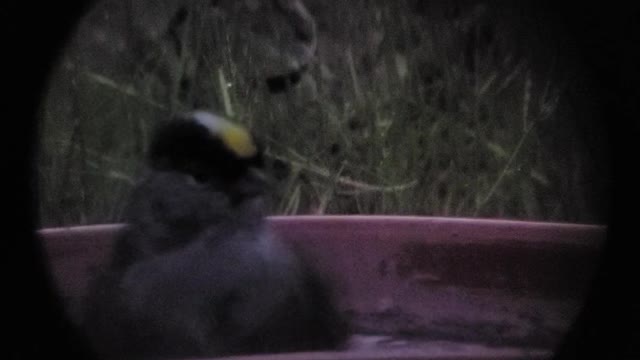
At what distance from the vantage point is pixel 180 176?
3.75 feet

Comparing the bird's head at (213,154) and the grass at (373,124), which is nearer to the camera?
the bird's head at (213,154)

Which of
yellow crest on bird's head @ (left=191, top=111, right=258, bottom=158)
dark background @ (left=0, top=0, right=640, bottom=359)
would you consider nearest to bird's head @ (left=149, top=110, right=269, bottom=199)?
yellow crest on bird's head @ (left=191, top=111, right=258, bottom=158)

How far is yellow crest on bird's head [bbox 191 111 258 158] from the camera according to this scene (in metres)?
1.09

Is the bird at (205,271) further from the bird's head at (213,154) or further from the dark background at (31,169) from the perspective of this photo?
the dark background at (31,169)

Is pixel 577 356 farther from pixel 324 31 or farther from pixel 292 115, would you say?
pixel 324 31

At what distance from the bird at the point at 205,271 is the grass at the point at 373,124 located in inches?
13.0

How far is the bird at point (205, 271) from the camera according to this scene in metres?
1.04

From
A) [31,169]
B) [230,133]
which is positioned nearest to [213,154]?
[230,133]

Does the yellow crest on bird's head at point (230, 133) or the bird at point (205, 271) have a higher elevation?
the yellow crest on bird's head at point (230, 133)

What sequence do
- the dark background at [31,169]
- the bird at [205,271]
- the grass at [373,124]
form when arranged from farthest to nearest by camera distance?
the grass at [373,124] < the bird at [205,271] < the dark background at [31,169]

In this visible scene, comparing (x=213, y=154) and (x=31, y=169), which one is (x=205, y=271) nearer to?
(x=213, y=154)

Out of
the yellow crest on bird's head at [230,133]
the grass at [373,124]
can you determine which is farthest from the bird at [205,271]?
the grass at [373,124]

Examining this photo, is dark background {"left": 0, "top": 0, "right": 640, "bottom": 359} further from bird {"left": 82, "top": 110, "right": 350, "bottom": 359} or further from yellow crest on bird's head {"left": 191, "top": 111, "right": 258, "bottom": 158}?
yellow crest on bird's head {"left": 191, "top": 111, "right": 258, "bottom": 158}

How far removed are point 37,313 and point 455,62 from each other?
0.93 metres
